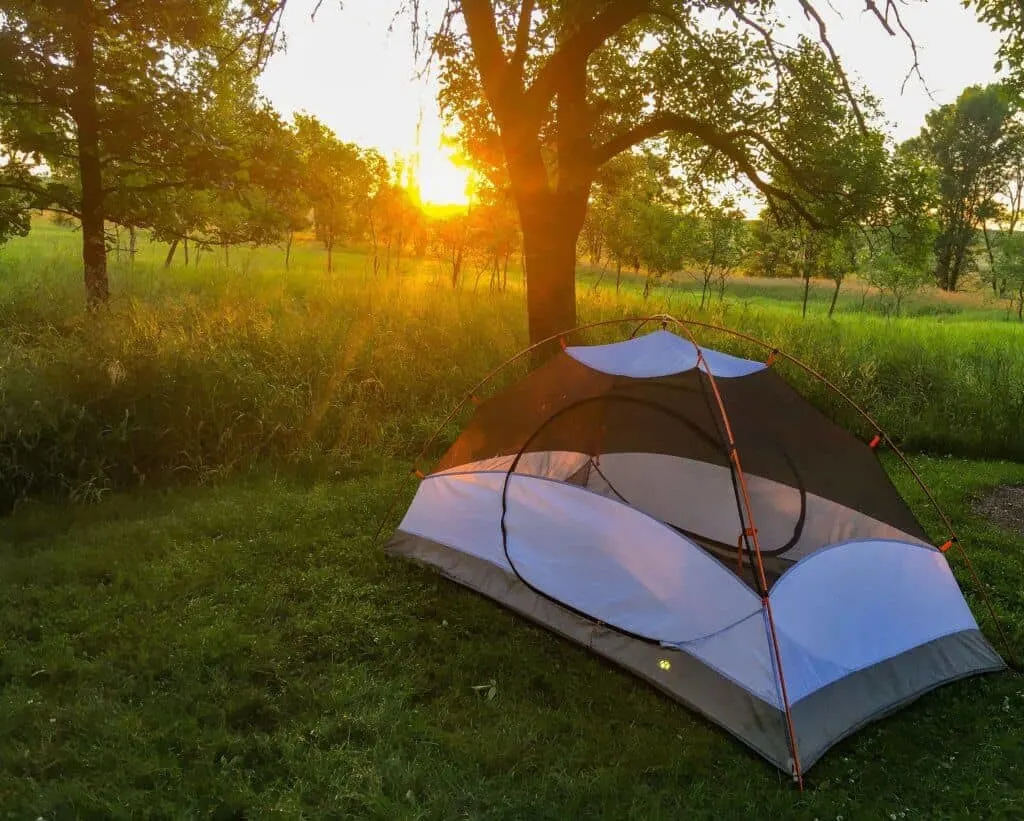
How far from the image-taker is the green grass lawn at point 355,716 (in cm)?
302

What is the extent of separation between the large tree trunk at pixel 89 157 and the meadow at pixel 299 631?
848mm

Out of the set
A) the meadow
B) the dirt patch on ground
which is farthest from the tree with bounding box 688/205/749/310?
the dirt patch on ground

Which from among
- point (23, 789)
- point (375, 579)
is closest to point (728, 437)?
point (375, 579)

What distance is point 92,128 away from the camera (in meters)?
8.14

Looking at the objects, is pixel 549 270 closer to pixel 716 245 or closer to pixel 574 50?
pixel 574 50

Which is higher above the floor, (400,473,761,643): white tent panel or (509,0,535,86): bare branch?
(509,0,535,86): bare branch

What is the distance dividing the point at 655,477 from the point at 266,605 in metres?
2.97

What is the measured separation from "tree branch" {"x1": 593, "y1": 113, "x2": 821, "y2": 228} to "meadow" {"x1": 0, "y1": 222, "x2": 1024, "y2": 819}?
3.00 metres

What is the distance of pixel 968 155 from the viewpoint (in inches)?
1603

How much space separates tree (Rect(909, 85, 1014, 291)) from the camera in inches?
1535

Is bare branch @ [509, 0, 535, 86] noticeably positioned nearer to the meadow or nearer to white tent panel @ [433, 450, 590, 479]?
the meadow

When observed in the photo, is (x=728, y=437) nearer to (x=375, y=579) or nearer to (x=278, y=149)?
(x=375, y=579)

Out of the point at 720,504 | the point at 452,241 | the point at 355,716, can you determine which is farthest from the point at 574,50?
the point at 452,241

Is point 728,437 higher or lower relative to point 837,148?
lower
